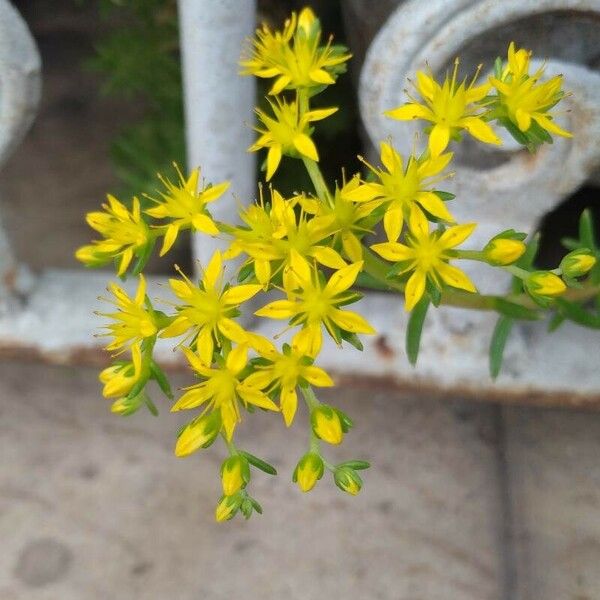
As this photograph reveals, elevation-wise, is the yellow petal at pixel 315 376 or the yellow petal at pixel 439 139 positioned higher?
the yellow petal at pixel 439 139

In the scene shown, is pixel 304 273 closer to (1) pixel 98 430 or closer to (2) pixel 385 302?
(2) pixel 385 302

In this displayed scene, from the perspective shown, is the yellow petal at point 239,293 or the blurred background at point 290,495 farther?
the blurred background at point 290,495

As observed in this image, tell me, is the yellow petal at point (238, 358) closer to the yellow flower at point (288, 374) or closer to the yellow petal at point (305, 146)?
the yellow flower at point (288, 374)

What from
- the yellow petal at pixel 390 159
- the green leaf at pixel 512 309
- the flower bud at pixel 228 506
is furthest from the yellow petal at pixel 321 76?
the flower bud at pixel 228 506

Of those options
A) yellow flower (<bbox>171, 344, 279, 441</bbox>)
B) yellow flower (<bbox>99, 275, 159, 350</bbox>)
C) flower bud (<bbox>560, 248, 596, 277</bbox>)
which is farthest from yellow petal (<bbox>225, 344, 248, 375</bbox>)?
flower bud (<bbox>560, 248, 596, 277</bbox>)

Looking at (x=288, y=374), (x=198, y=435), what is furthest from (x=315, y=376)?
(x=198, y=435)
